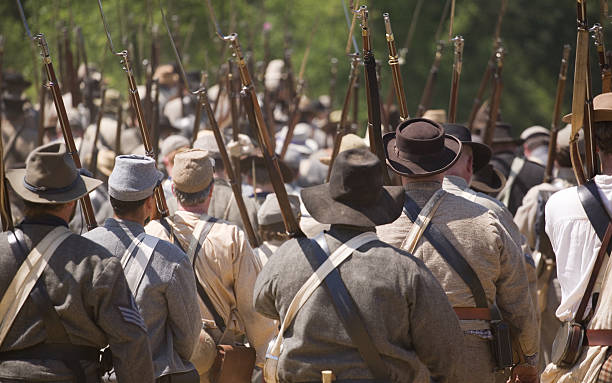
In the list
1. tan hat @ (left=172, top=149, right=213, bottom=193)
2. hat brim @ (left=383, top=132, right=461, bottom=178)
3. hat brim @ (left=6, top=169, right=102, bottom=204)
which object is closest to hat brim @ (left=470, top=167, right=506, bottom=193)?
hat brim @ (left=383, top=132, right=461, bottom=178)

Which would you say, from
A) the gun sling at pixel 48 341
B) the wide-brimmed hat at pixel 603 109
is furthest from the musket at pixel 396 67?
the gun sling at pixel 48 341

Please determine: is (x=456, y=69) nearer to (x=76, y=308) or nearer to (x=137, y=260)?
(x=137, y=260)

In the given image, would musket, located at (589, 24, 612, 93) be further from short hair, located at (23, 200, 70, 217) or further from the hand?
short hair, located at (23, 200, 70, 217)

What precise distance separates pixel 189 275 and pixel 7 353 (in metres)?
1.08

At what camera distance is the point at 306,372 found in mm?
4262

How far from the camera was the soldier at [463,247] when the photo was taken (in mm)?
5094

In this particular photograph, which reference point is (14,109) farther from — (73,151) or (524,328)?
(524,328)

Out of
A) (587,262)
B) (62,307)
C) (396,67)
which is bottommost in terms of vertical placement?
(587,262)

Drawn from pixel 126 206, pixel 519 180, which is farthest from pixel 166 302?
pixel 519 180

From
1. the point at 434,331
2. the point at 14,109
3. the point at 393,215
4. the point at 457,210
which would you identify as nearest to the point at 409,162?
the point at 457,210

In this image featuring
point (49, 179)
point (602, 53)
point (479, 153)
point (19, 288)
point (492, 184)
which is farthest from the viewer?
point (492, 184)

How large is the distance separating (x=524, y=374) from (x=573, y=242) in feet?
4.14

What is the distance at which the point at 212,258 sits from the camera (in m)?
6.00

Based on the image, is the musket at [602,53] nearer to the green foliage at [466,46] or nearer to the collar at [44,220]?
the collar at [44,220]
